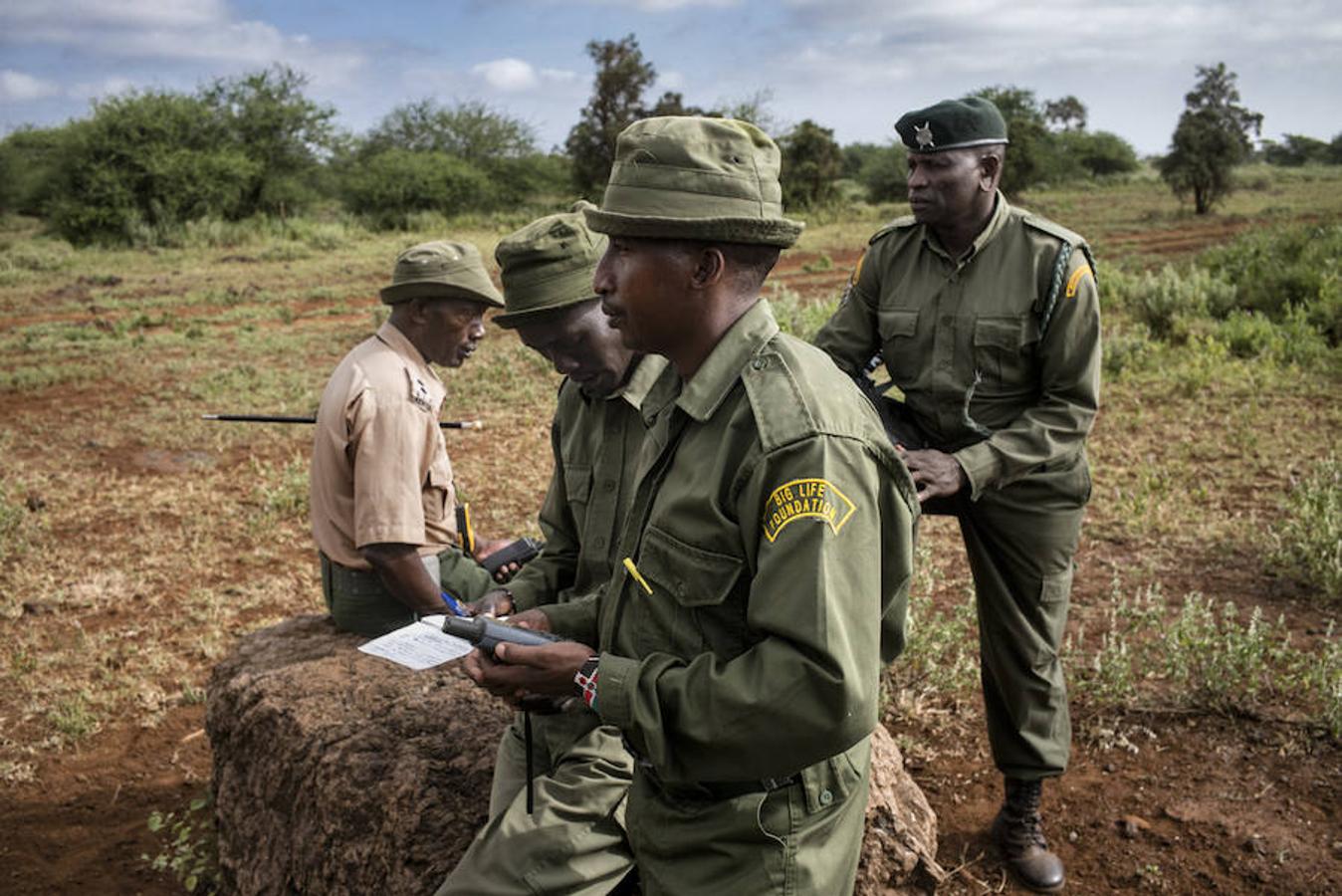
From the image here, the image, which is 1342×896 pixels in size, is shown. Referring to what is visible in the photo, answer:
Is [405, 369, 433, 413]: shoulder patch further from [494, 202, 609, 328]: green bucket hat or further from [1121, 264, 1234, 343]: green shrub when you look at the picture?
[1121, 264, 1234, 343]: green shrub

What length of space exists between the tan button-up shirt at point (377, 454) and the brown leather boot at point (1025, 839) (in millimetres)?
1946

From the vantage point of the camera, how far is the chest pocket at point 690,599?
64.6 inches

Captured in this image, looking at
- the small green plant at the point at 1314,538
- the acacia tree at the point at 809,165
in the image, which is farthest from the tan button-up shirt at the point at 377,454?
the acacia tree at the point at 809,165

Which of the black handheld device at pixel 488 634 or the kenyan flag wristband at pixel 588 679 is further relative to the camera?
the black handheld device at pixel 488 634

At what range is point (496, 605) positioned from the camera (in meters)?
2.60

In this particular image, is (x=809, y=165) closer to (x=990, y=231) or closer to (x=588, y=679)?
(x=990, y=231)

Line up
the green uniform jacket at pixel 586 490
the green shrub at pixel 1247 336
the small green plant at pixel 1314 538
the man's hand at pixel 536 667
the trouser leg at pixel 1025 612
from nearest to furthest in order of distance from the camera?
the man's hand at pixel 536 667 → the green uniform jacket at pixel 586 490 → the trouser leg at pixel 1025 612 → the small green plant at pixel 1314 538 → the green shrub at pixel 1247 336

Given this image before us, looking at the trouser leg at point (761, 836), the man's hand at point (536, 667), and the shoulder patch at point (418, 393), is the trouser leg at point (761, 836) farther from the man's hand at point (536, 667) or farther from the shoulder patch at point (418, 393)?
the shoulder patch at point (418, 393)

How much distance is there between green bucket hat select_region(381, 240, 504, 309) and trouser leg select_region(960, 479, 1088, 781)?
1.64 metres

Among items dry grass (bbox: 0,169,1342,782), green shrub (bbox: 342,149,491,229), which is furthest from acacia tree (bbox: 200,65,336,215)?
dry grass (bbox: 0,169,1342,782)

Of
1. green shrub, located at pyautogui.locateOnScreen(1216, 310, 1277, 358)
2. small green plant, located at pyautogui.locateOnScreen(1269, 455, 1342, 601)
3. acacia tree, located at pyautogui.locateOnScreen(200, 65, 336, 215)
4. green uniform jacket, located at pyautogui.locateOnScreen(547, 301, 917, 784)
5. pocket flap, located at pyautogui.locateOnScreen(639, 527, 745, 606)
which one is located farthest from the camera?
acacia tree, located at pyautogui.locateOnScreen(200, 65, 336, 215)

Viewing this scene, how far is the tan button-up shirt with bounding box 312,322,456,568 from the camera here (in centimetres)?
314

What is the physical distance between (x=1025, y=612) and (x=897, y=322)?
0.97 m

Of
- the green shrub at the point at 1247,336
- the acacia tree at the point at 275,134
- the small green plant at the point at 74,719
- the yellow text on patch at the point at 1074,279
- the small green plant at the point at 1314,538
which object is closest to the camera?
the yellow text on patch at the point at 1074,279
